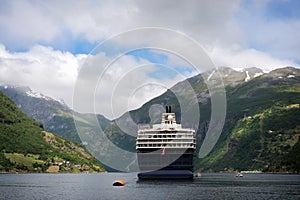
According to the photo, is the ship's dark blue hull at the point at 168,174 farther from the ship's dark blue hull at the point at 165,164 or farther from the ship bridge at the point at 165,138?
the ship bridge at the point at 165,138

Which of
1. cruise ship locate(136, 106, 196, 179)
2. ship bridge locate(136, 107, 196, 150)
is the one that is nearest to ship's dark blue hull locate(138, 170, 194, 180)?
cruise ship locate(136, 106, 196, 179)

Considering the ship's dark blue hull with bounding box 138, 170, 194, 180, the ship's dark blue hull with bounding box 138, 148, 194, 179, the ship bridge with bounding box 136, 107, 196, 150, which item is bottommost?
the ship's dark blue hull with bounding box 138, 170, 194, 180

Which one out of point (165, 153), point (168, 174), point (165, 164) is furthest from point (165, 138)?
point (168, 174)

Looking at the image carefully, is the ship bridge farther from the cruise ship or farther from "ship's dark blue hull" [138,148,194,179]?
"ship's dark blue hull" [138,148,194,179]

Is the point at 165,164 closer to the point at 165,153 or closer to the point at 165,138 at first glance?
the point at 165,153

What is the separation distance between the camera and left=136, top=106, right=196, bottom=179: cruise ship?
550ft

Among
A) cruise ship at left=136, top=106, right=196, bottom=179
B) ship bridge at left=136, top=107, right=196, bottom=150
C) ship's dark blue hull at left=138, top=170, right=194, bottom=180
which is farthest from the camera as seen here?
ship bridge at left=136, top=107, right=196, bottom=150

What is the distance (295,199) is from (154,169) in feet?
235

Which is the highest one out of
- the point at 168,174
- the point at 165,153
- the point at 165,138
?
the point at 165,138

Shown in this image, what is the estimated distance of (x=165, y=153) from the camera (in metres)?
170

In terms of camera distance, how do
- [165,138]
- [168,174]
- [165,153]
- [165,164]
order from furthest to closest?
1. [165,138]
2. [165,153]
3. [165,164]
4. [168,174]

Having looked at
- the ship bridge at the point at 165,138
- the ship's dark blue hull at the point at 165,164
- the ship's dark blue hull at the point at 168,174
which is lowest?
the ship's dark blue hull at the point at 168,174

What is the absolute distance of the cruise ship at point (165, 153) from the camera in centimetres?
16762

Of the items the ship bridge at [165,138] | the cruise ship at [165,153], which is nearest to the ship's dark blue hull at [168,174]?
the cruise ship at [165,153]
